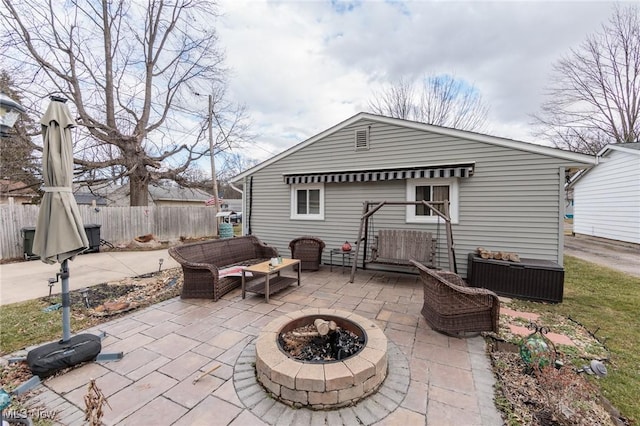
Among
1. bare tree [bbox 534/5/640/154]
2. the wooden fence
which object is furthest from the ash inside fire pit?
bare tree [bbox 534/5/640/154]

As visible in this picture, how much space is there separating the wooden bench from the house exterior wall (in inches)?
300

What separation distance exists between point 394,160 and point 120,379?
642 cm

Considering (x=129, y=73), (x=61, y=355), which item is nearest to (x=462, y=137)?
(x=61, y=355)

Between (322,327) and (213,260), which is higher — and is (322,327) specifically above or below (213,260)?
below

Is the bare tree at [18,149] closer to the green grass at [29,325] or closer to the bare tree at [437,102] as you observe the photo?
the green grass at [29,325]

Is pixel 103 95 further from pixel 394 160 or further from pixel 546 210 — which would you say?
pixel 546 210

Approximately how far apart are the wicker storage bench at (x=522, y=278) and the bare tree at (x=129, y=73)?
14081 millimetres

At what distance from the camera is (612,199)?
37.3 feet

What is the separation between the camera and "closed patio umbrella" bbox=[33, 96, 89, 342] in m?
2.58

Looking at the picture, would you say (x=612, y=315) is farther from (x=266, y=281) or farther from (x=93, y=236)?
(x=93, y=236)

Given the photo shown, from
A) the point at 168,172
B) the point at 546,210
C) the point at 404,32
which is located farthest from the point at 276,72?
the point at 546,210

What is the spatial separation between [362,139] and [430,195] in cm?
234

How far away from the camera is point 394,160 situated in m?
6.64

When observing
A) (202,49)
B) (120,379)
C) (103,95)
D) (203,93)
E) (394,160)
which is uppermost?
(202,49)
